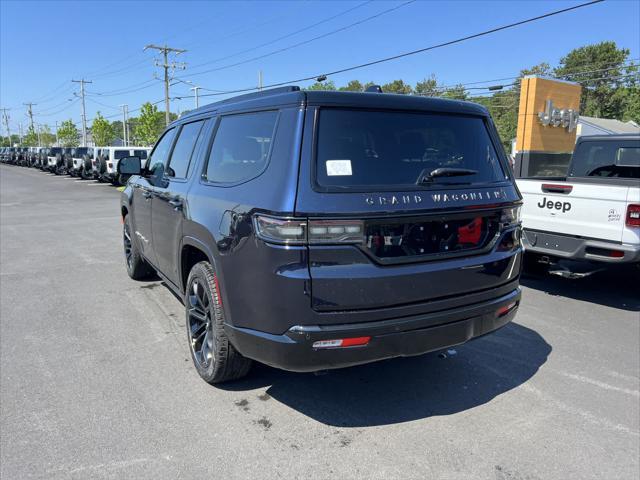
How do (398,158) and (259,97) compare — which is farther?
(259,97)

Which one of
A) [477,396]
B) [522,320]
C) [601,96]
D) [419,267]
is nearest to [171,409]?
[419,267]

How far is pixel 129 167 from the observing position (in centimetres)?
526

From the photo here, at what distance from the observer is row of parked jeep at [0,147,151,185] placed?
958 inches

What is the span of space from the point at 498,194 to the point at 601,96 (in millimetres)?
69226

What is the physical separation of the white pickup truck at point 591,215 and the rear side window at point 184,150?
4238 mm

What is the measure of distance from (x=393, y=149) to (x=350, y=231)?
2.09 ft

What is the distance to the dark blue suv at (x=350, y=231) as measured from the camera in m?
2.50

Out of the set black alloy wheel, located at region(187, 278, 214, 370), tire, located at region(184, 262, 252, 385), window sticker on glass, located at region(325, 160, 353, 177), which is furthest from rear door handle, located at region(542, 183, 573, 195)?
black alloy wheel, located at region(187, 278, 214, 370)

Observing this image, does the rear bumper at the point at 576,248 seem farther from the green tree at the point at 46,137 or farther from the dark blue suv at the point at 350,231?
the green tree at the point at 46,137

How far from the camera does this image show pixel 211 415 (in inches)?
123

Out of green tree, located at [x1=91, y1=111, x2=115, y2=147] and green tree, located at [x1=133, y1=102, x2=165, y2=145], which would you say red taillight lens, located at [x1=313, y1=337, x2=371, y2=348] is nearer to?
green tree, located at [x1=133, y1=102, x2=165, y2=145]

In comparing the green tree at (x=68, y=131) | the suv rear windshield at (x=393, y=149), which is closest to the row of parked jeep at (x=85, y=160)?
the suv rear windshield at (x=393, y=149)

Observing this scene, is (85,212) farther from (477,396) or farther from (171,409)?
(477,396)

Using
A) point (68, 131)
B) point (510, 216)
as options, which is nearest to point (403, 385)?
point (510, 216)
